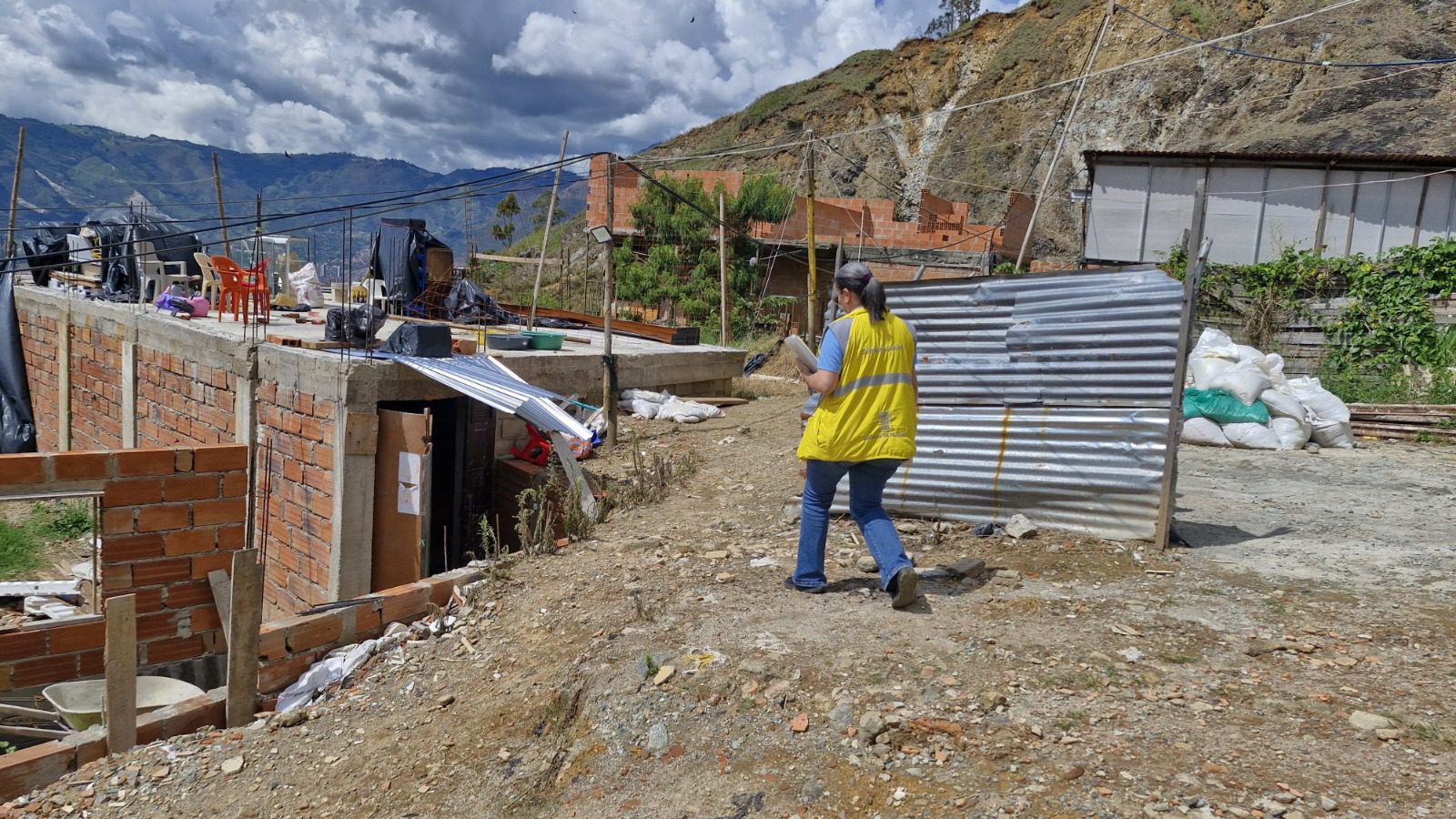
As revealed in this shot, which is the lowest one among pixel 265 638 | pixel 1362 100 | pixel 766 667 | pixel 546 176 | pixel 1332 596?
pixel 265 638

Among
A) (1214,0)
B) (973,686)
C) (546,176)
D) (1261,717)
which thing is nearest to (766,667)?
(973,686)

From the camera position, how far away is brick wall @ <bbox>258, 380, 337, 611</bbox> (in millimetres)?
6207

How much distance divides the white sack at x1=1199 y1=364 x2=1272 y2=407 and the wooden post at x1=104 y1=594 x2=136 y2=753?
8024mm

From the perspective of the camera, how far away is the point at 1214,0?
31922mm

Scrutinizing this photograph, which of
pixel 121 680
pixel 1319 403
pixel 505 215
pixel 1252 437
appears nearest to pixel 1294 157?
pixel 1319 403

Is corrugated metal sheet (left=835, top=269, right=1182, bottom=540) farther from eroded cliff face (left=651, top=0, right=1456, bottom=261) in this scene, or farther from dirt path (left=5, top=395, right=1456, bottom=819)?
eroded cliff face (left=651, top=0, right=1456, bottom=261)

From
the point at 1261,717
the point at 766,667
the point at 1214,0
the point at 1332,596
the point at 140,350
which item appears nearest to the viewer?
the point at 1261,717

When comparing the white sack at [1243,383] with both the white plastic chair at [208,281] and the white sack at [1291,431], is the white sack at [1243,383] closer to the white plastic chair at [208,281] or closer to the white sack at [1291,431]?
the white sack at [1291,431]

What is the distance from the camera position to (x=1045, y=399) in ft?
15.4

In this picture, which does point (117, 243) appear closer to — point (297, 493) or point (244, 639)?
point (297, 493)

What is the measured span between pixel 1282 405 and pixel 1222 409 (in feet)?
1.62

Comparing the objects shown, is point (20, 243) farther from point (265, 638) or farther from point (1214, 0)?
point (1214, 0)

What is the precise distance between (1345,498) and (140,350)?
35.2 feet

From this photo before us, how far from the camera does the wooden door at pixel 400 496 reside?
6020 millimetres
